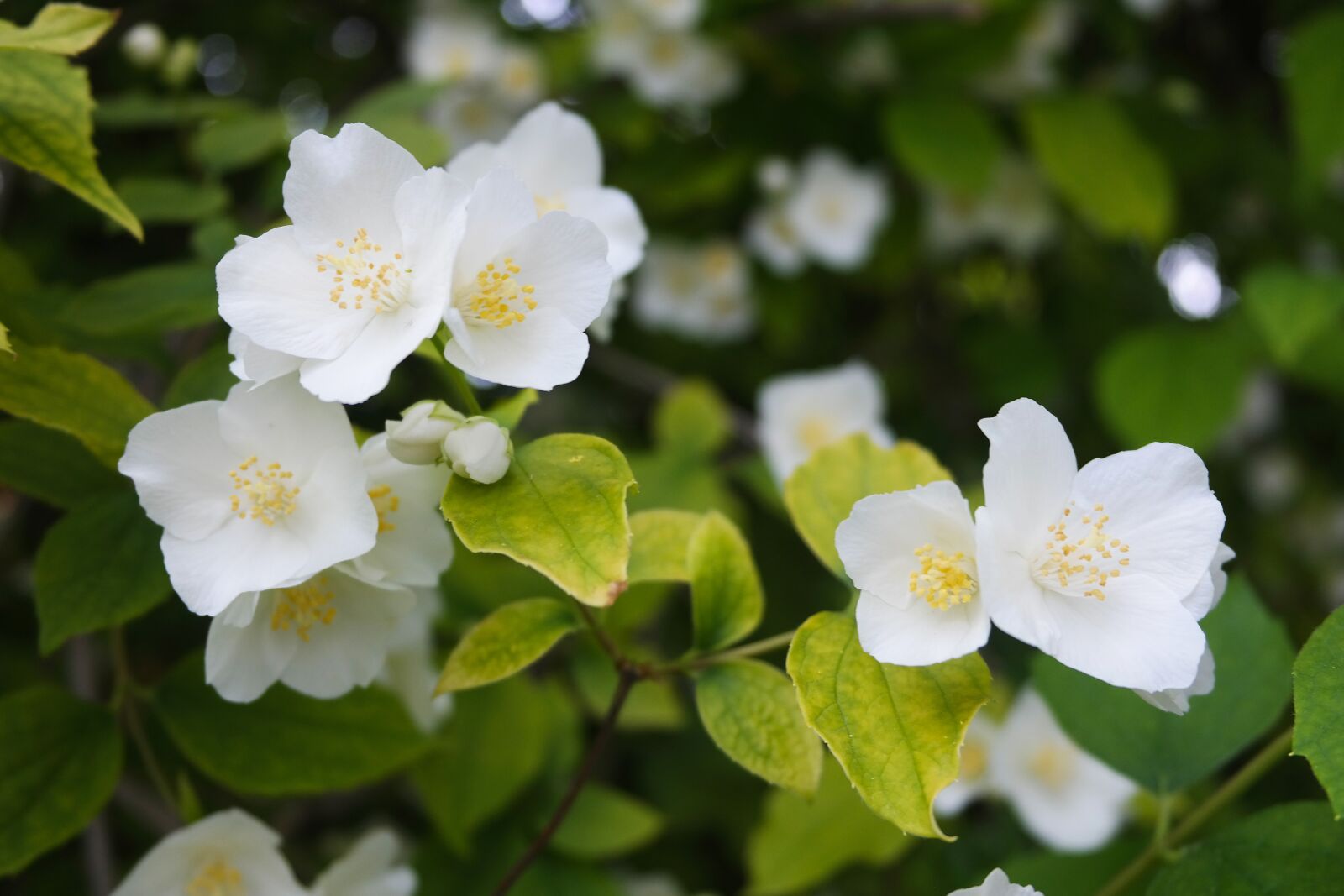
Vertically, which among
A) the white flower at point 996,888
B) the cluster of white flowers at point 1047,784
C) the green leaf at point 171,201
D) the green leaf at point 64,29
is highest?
the green leaf at point 64,29

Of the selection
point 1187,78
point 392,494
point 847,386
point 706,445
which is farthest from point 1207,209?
point 392,494

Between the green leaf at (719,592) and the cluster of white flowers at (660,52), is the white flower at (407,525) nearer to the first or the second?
the green leaf at (719,592)

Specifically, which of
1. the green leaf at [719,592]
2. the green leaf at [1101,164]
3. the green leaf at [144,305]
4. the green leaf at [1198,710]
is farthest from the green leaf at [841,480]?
the green leaf at [1101,164]

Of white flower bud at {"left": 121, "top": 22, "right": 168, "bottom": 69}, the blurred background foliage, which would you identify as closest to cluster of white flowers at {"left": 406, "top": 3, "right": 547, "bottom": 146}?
the blurred background foliage

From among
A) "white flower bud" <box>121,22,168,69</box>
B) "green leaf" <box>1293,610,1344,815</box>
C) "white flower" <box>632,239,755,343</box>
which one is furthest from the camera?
"white flower" <box>632,239,755,343</box>

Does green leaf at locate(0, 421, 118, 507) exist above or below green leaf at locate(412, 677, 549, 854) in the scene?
above

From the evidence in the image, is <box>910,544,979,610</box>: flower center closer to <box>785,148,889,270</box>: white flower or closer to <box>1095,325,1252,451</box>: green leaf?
<box>1095,325,1252,451</box>: green leaf

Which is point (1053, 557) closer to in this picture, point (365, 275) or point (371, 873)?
point (365, 275)

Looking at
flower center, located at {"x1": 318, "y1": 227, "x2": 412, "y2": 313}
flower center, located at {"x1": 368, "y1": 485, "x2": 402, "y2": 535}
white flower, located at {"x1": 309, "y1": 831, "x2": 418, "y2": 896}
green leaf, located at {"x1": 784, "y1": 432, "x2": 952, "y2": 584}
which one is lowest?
white flower, located at {"x1": 309, "y1": 831, "x2": 418, "y2": 896}
